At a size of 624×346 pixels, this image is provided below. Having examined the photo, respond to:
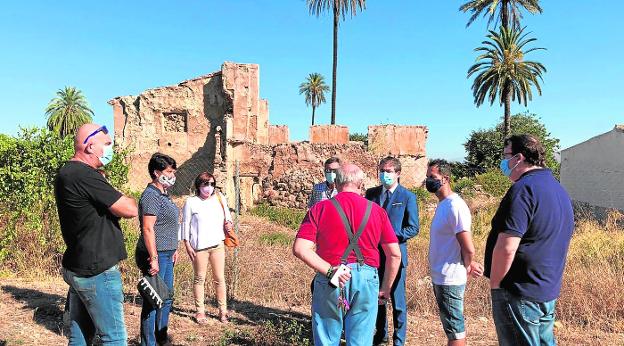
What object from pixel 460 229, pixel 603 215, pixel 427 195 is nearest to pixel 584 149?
pixel 603 215

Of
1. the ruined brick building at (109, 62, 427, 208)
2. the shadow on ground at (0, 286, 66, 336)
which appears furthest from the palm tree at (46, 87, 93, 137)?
the shadow on ground at (0, 286, 66, 336)

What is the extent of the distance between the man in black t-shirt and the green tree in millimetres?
31771

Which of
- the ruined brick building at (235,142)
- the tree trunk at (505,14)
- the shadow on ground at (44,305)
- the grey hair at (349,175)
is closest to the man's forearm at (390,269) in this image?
the grey hair at (349,175)

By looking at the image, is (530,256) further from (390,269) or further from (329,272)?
(329,272)

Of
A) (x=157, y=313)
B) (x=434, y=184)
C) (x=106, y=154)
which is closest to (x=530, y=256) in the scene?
(x=434, y=184)

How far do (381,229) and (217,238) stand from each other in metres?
2.53

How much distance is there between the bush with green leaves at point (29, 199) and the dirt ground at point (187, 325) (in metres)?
0.84

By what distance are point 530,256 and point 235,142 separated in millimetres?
17363

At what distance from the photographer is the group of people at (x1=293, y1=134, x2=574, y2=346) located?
8.98ft

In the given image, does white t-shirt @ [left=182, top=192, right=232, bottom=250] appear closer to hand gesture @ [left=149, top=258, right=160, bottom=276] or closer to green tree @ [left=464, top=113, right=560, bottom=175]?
hand gesture @ [left=149, top=258, right=160, bottom=276]

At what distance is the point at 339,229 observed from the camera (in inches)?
119

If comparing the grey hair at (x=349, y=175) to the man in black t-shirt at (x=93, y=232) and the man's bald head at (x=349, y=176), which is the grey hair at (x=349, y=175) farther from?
the man in black t-shirt at (x=93, y=232)

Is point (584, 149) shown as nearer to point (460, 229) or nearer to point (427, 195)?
point (427, 195)

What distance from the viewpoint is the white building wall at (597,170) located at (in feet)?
62.7
